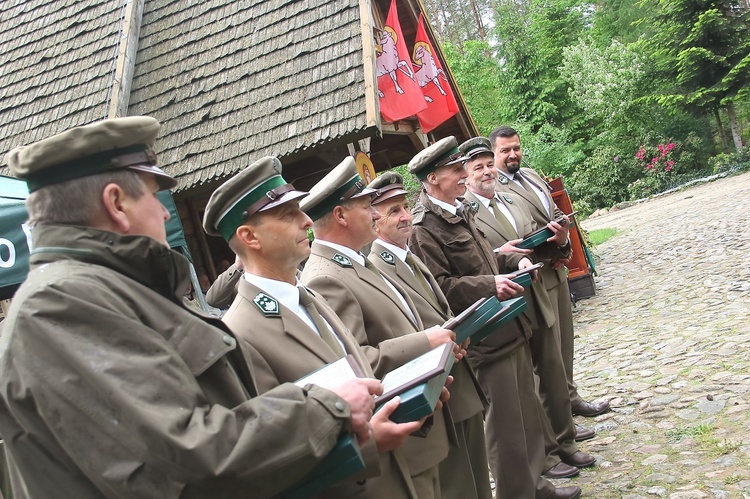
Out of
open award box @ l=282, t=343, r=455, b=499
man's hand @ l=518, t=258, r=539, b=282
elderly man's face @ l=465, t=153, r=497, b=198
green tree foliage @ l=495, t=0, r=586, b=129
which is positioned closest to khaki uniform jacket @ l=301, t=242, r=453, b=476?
open award box @ l=282, t=343, r=455, b=499

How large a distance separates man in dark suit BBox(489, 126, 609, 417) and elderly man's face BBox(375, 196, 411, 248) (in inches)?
65.6

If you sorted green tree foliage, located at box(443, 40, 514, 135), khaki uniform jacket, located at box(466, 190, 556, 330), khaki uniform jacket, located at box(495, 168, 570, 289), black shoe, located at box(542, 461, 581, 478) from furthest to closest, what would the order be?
green tree foliage, located at box(443, 40, 514, 135), khaki uniform jacket, located at box(495, 168, 570, 289), khaki uniform jacket, located at box(466, 190, 556, 330), black shoe, located at box(542, 461, 581, 478)

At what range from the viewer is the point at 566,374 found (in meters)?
5.31

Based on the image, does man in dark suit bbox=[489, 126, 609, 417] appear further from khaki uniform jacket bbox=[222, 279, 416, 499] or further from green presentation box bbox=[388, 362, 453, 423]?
green presentation box bbox=[388, 362, 453, 423]

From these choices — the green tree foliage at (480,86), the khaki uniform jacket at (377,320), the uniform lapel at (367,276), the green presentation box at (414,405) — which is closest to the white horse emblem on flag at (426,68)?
the uniform lapel at (367,276)

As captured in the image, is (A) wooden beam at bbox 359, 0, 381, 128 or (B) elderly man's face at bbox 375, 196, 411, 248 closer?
(B) elderly man's face at bbox 375, 196, 411, 248

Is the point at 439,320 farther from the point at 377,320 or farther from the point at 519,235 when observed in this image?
the point at 519,235

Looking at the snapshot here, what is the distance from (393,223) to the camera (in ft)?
12.4

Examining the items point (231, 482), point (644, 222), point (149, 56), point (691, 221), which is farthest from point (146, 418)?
point (644, 222)

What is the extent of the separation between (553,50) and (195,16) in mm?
31412

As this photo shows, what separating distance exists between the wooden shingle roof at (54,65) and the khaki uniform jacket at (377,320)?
20.3 feet

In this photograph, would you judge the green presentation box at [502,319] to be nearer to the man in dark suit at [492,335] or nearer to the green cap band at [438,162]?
the man in dark suit at [492,335]

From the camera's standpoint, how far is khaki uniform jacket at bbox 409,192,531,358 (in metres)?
4.14

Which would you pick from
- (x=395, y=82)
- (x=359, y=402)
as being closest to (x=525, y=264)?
(x=359, y=402)
